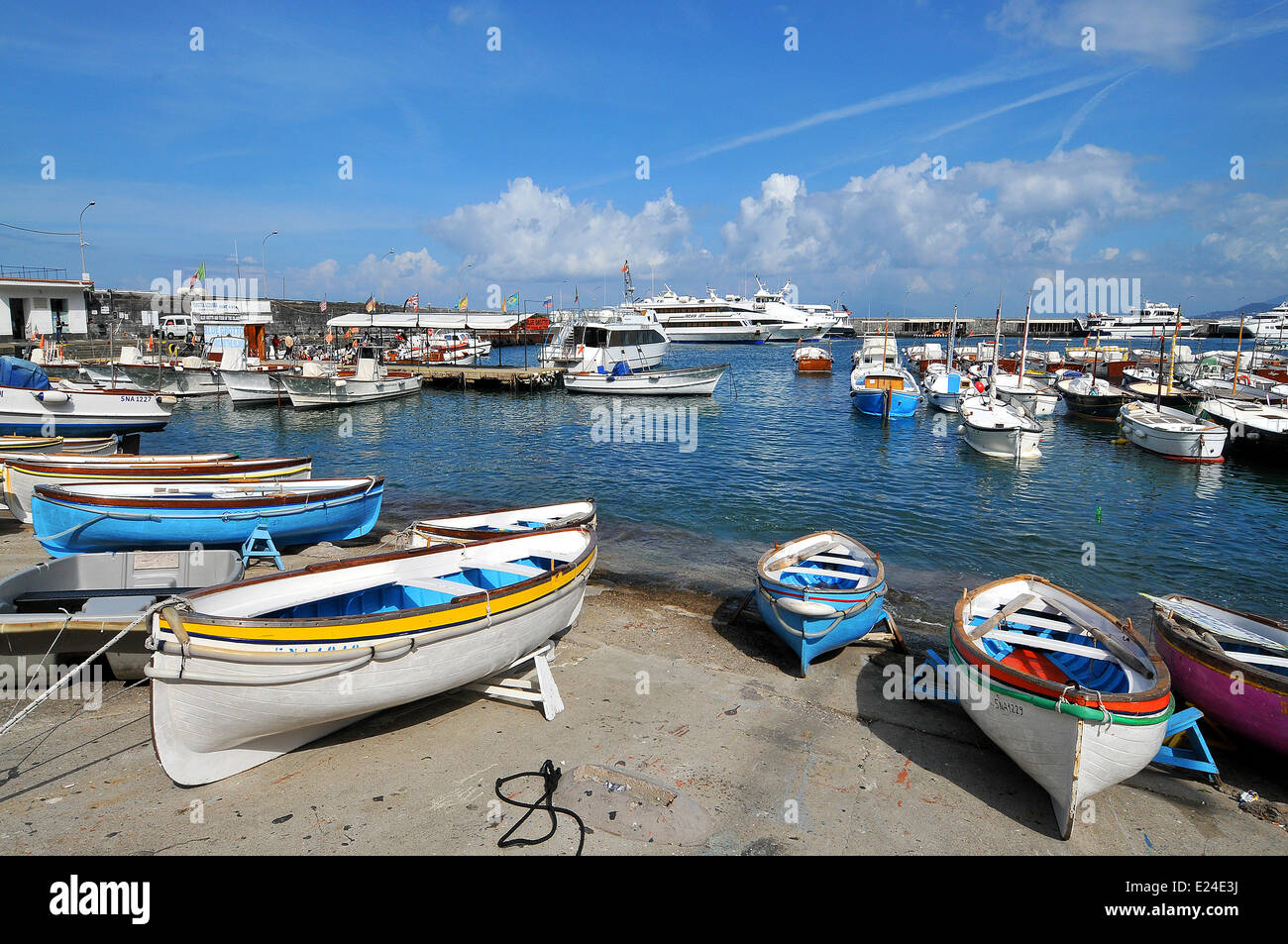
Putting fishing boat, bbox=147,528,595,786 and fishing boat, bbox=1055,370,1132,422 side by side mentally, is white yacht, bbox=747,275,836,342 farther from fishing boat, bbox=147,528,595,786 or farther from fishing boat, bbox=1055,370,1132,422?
fishing boat, bbox=147,528,595,786

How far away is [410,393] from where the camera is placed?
150 feet

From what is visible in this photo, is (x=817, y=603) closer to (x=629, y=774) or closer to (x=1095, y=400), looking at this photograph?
(x=629, y=774)

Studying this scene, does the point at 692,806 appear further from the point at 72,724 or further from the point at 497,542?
the point at 72,724

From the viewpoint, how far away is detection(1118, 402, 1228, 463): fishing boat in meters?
26.6

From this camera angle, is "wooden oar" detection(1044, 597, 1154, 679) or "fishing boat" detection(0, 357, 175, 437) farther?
"fishing boat" detection(0, 357, 175, 437)

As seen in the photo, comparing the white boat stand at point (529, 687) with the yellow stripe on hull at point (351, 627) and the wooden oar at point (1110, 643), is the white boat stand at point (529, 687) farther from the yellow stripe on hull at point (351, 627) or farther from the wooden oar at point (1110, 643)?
the wooden oar at point (1110, 643)

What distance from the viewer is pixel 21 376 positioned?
23.8 metres

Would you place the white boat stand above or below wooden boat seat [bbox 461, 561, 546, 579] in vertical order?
below

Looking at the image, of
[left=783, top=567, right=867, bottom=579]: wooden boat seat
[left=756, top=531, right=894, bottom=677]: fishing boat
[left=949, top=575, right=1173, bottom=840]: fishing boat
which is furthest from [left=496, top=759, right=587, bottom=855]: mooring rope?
[left=783, top=567, right=867, bottom=579]: wooden boat seat

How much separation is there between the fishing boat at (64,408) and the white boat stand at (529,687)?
2276cm

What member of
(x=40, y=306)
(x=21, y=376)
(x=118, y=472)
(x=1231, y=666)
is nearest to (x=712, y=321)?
(x=40, y=306)

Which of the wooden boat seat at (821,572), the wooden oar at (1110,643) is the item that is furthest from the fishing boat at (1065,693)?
the wooden boat seat at (821,572)

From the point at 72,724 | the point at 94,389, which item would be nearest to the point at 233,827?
the point at 72,724

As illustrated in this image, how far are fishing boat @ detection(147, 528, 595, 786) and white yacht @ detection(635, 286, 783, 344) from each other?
11236cm
